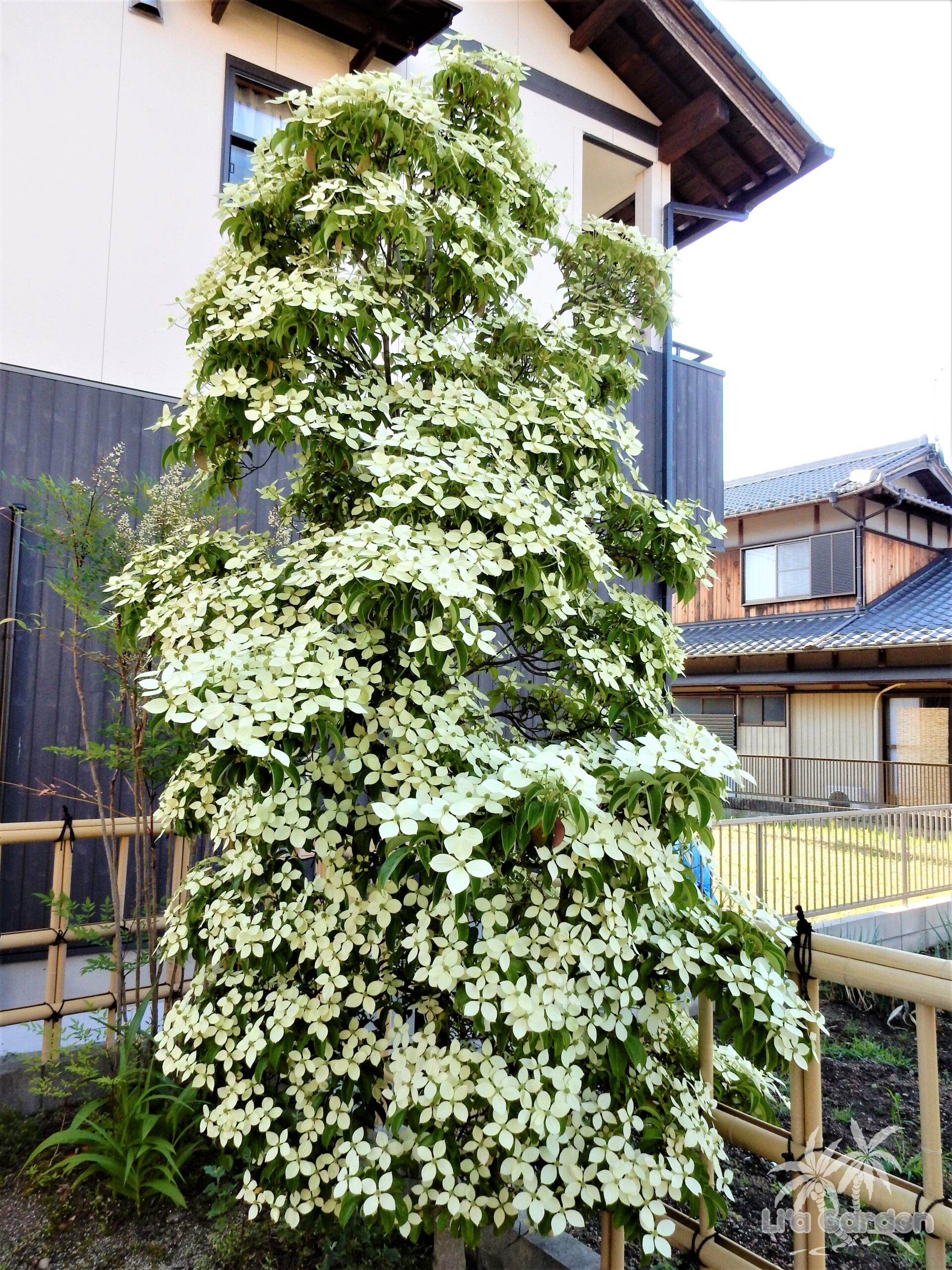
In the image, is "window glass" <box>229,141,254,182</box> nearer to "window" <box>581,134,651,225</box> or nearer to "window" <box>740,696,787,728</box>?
"window" <box>581,134,651,225</box>

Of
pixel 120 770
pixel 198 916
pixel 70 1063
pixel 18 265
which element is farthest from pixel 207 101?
pixel 70 1063

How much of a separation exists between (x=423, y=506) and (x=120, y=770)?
6.19 feet

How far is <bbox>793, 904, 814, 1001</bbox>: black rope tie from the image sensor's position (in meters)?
1.44

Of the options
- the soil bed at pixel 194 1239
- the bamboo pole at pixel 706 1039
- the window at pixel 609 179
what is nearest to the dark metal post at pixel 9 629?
the soil bed at pixel 194 1239

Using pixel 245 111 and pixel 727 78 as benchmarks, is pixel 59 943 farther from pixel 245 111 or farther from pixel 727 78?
pixel 727 78

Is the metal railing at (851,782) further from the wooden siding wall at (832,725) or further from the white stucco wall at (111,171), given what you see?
the white stucco wall at (111,171)

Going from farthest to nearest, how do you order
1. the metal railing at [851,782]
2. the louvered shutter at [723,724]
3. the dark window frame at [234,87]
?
the louvered shutter at [723,724]
the metal railing at [851,782]
the dark window frame at [234,87]

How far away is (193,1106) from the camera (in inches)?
84.0

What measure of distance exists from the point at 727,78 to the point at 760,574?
320 inches

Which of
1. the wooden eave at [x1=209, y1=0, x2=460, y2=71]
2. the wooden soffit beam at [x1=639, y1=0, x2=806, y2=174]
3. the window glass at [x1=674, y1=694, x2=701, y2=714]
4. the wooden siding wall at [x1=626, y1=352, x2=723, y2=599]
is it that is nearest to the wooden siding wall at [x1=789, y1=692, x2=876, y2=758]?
the window glass at [x1=674, y1=694, x2=701, y2=714]

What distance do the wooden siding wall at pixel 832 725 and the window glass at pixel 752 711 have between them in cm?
44

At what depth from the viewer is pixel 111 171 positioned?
363cm

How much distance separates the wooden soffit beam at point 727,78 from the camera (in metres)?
5.03

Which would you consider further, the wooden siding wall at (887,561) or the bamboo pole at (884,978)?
the wooden siding wall at (887,561)
